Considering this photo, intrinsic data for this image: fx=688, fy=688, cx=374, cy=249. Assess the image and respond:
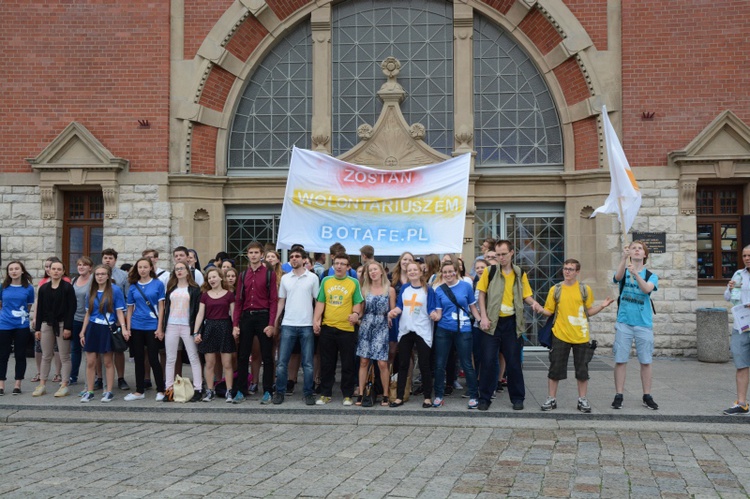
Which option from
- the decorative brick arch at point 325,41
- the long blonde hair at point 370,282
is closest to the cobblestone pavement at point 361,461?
the long blonde hair at point 370,282

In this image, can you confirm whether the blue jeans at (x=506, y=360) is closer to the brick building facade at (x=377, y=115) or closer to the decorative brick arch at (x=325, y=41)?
the brick building facade at (x=377, y=115)

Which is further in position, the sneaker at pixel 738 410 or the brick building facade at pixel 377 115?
the brick building facade at pixel 377 115

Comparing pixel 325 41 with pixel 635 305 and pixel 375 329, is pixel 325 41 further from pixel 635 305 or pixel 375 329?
pixel 635 305

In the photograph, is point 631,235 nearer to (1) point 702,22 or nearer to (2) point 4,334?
(1) point 702,22

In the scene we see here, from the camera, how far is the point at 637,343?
8.69m

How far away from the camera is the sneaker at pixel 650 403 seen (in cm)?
851

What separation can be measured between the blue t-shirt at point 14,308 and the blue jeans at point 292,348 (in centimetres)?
386

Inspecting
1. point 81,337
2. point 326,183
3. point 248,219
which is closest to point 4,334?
point 81,337

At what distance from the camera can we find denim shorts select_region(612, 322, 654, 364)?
8.65 m

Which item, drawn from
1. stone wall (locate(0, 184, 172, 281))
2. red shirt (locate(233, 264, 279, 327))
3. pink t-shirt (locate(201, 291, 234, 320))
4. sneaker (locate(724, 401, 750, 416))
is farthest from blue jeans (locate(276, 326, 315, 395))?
stone wall (locate(0, 184, 172, 281))

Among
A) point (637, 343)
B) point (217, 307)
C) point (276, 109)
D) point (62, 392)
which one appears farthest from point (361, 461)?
point (276, 109)

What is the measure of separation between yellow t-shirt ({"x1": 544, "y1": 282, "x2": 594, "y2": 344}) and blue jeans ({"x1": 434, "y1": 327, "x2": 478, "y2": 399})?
116 cm

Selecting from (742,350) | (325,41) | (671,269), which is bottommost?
(742,350)

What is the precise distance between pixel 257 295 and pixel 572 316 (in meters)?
4.12
